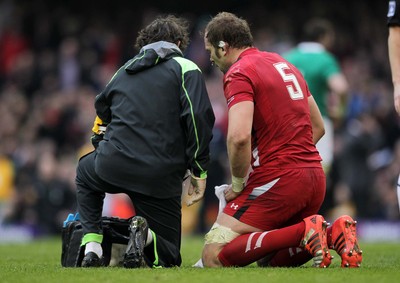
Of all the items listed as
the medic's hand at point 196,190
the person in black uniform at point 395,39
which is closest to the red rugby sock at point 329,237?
the medic's hand at point 196,190

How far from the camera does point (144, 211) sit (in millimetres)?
7504

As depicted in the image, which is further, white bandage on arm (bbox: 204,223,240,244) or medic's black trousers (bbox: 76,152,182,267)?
medic's black trousers (bbox: 76,152,182,267)

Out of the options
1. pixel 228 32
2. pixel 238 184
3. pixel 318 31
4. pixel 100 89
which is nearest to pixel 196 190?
pixel 238 184

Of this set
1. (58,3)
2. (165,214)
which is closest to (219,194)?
(165,214)

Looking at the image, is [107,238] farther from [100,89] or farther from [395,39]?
[100,89]

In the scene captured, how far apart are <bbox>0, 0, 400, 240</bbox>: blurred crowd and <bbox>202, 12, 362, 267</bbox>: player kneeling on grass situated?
790cm

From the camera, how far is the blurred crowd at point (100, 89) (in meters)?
16.9

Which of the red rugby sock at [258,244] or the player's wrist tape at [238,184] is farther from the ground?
the player's wrist tape at [238,184]

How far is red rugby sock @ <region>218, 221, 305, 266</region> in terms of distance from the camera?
7039 mm

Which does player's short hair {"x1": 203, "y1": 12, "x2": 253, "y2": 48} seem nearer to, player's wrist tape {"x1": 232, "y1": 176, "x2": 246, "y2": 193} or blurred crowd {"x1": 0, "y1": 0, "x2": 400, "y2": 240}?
player's wrist tape {"x1": 232, "y1": 176, "x2": 246, "y2": 193}

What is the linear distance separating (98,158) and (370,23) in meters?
13.5

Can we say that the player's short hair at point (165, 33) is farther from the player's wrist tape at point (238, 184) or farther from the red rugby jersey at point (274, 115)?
the player's wrist tape at point (238, 184)

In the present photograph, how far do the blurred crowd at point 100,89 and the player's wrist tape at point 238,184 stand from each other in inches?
313

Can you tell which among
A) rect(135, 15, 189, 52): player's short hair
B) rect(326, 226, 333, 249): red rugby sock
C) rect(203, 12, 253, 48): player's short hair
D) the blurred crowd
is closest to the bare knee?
rect(326, 226, 333, 249): red rugby sock
